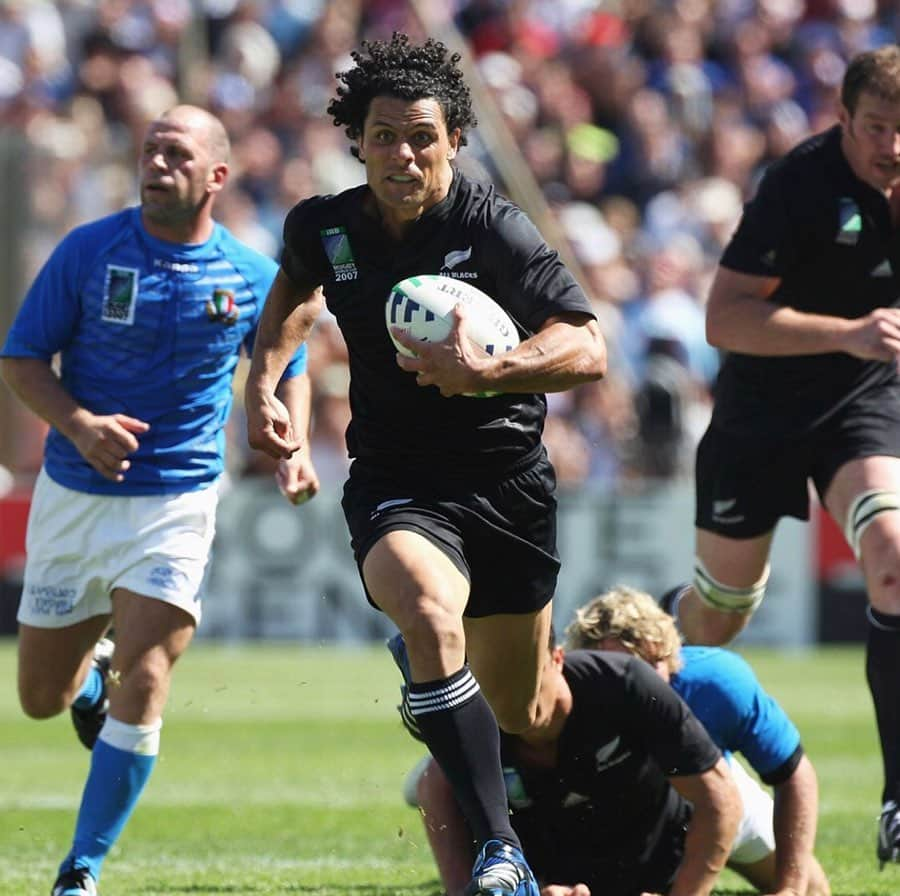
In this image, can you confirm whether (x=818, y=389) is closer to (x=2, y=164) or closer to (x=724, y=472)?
(x=724, y=472)

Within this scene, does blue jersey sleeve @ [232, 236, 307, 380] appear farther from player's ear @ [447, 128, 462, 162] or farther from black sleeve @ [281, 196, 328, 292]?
player's ear @ [447, 128, 462, 162]

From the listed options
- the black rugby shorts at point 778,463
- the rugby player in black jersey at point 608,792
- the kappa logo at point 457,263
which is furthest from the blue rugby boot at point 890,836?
the kappa logo at point 457,263

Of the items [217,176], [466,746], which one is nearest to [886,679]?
[466,746]

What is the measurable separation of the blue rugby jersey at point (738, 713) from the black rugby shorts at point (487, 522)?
2.84 feet

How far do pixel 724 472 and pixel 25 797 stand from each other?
383 centimetres

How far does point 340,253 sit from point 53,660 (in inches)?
89.5

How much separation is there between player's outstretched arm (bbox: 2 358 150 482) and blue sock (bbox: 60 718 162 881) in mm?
895

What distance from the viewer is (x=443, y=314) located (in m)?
5.70

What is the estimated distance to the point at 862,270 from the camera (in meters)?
7.62

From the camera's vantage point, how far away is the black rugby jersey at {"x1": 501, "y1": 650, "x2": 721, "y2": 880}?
613 centimetres

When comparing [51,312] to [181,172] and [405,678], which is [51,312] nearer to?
[181,172]

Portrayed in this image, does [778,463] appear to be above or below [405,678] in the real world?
above

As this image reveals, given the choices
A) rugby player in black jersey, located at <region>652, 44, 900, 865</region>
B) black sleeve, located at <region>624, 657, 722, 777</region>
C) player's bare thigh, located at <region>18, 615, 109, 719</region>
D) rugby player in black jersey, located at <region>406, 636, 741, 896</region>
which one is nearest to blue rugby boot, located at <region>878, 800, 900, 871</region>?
rugby player in black jersey, located at <region>652, 44, 900, 865</region>

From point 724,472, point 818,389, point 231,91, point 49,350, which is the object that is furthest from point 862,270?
point 231,91
